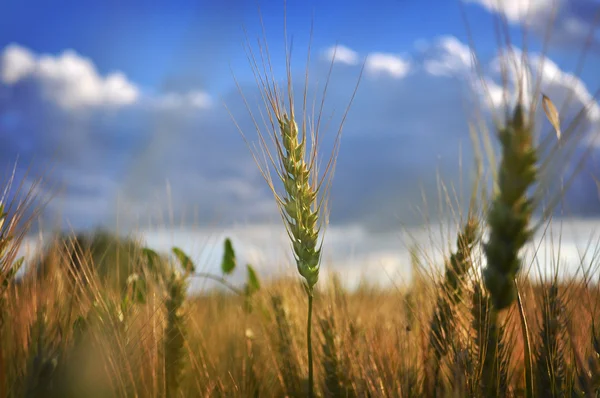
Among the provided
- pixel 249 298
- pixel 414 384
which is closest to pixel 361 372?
pixel 414 384

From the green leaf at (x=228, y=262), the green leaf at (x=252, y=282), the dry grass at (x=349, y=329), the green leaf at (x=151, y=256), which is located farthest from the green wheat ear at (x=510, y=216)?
the green leaf at (x=228, y=262)

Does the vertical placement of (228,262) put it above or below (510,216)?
below

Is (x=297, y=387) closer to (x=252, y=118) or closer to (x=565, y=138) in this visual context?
(x=252, y=118)

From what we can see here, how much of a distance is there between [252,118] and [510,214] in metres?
0.80

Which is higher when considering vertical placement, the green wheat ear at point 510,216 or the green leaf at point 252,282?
the green wheat ear at point 510,216

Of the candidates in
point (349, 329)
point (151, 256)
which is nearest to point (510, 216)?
point (349, 329)

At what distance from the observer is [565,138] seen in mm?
1366

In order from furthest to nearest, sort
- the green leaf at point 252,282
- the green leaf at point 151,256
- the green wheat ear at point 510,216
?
1. the green leaf at point 252,282
2. the green leaf at point 151,256
3. the green wheat ear at point 510,216

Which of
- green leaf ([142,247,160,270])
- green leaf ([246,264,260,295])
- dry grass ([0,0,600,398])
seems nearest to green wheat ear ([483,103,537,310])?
dry grass ([0,0,600,398])

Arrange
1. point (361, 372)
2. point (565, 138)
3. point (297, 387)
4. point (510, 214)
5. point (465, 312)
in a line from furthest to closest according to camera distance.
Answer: point (297, 387)
point (361, 372)
point (465, 312)
point (565, 138)
point (510, 214)

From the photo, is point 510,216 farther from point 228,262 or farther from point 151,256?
point 228,262

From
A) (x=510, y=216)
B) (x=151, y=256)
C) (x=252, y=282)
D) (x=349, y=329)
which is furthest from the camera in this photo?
(x=252, y=282)

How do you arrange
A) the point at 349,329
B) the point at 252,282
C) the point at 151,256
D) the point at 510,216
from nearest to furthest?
the point at 510,216 < the point at 349,329 < the point at 151,256 < the point at 252,282

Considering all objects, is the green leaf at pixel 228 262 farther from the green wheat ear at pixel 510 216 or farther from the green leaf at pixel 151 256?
the green wheat ear at pixel 510 216
